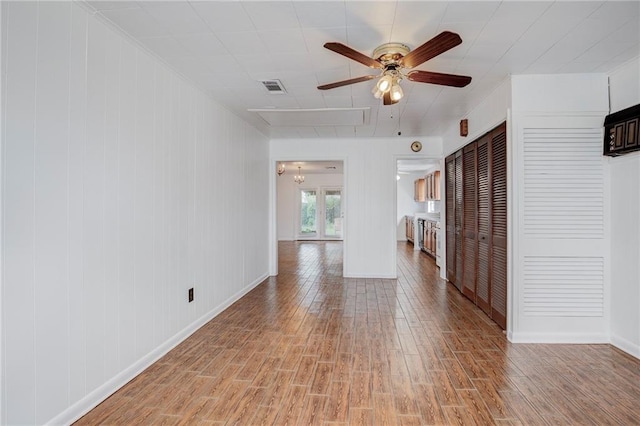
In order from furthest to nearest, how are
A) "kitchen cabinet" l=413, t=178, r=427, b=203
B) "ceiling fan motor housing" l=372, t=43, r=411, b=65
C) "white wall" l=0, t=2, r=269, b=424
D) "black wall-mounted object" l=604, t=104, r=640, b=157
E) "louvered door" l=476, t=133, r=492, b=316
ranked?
"kitchen cabinet" l=413, t=178, r=427, b=203 → "louvered door" l=476, t=133, r=492, b=316 → "black wall-mounted object" l=604, t=104, r=640, b=157 → "ceiling fan motor housing" l=372, t=43, r=411, b=65 → "white wall" l=0, t=2, r=269, b=424

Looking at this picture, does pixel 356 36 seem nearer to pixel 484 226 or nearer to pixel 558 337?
pixel 484 226

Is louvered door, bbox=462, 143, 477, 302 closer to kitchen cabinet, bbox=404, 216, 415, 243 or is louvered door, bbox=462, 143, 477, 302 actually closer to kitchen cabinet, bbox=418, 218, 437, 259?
kitchen cabinet, bbox=418, 218, 437, 259

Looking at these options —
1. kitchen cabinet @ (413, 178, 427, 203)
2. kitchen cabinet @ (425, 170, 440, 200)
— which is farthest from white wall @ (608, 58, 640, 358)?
kitchen cabinet @ (413, 178, 427, 203)

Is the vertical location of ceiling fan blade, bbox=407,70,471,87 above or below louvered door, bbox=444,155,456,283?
above

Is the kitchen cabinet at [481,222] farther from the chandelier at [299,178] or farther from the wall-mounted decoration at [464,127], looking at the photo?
the chandelier at [299,178]

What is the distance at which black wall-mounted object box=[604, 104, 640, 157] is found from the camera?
8.50 feet

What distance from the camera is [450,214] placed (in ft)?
17.0

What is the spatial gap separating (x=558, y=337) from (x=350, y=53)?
301 centimetres

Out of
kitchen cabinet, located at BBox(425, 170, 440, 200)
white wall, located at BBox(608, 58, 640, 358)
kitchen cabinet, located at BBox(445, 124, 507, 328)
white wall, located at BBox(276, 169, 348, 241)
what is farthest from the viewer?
white wall, located at BBox(276, 169, 348, 241)

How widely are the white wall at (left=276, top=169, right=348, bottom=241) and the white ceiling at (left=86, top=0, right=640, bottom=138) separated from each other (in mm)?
8227

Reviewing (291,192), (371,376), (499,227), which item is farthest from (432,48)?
(291,192)

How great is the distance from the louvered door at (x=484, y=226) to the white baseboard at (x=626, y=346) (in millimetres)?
1026

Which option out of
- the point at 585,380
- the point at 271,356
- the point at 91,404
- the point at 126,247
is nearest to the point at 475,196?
the point at 585,380

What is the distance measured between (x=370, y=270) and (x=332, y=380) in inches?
137
